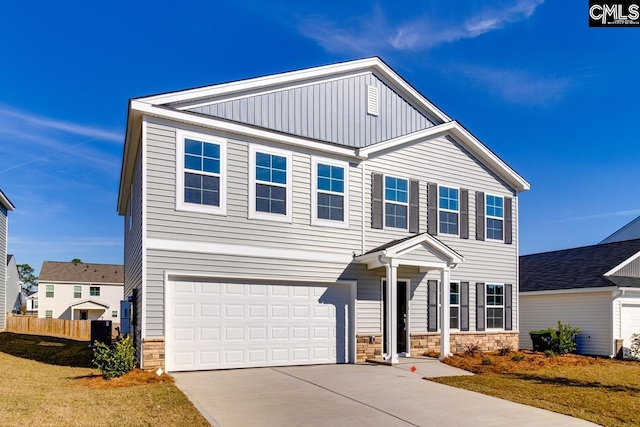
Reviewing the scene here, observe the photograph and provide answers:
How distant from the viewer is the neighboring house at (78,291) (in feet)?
143

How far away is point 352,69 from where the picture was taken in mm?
15172

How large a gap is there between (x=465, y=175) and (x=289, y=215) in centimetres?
694

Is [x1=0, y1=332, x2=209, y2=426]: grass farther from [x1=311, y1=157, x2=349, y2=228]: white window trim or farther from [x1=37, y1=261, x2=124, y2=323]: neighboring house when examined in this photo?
[x1=37, y1=261, x2=124, y2=323]: neighboring house

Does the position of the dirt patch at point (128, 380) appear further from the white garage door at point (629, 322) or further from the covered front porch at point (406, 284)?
the white garage door at point (629, 322)

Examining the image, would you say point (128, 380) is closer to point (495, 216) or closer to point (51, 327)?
point (495, 216)

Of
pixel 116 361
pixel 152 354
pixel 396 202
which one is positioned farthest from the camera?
pixel 396 202

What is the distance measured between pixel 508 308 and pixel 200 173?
11.7 metres

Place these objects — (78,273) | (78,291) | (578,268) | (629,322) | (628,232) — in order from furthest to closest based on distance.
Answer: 1. (78,273)
2. (78,291)
3. (628,232)
4. (578,268)
5. (629,322)

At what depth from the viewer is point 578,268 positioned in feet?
69.9

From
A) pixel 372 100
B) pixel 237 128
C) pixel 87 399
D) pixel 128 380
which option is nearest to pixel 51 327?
pixel 128 380

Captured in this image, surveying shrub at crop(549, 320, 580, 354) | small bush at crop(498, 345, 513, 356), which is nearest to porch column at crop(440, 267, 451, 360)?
small bush at crop(498, 345, 513, 356)

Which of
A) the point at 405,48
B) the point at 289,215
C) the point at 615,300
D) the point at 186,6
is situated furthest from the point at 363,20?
the point at 615,300

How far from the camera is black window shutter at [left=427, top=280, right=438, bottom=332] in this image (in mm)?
15602

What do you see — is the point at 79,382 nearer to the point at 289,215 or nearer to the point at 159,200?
the point at 159,200
